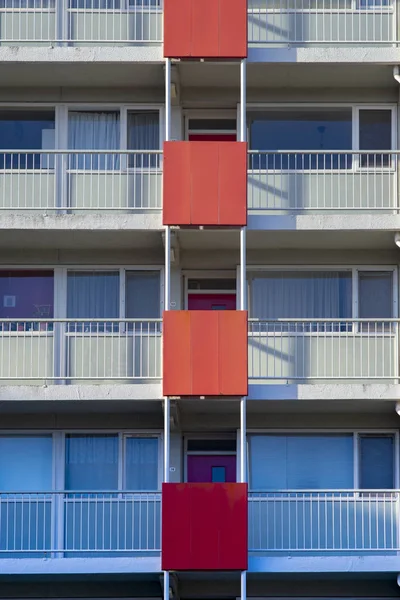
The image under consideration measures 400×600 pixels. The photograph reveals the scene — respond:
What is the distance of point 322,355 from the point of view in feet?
75.0

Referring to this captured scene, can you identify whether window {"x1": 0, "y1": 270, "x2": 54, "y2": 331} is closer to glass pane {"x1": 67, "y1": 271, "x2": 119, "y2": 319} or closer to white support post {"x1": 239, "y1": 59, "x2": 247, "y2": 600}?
glass pane {"x1": 67, "y1": 271, "x2": 119, "y2": 319}

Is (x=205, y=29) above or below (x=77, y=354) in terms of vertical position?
above

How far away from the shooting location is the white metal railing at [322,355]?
2280cm

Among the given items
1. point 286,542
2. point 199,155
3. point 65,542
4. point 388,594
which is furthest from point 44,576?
point 199,155

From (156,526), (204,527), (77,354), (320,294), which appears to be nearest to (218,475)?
(156,526)

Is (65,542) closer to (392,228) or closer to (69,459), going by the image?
(69,459)

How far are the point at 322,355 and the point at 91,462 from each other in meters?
4.51

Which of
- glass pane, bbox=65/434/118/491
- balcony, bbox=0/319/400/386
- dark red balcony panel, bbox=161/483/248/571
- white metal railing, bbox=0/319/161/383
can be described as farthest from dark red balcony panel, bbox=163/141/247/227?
dark red balcony panel, bbox=161/483/248/571

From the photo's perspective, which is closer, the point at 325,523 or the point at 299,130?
the point at 325,523

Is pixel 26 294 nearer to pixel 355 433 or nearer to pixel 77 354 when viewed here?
pixel 77 354

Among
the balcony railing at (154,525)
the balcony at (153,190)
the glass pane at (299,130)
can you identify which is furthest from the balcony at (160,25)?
the balcony railing at (154,525)

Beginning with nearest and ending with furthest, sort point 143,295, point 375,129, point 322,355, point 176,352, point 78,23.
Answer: point 176,352 < point 322,355 < point 78,23 < point 143,295 < point 375,129

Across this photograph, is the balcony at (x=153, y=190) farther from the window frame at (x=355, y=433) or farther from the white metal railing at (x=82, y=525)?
the white metal railing at (x=82, y=525)

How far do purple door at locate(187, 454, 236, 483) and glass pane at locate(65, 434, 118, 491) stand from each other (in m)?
1.36
